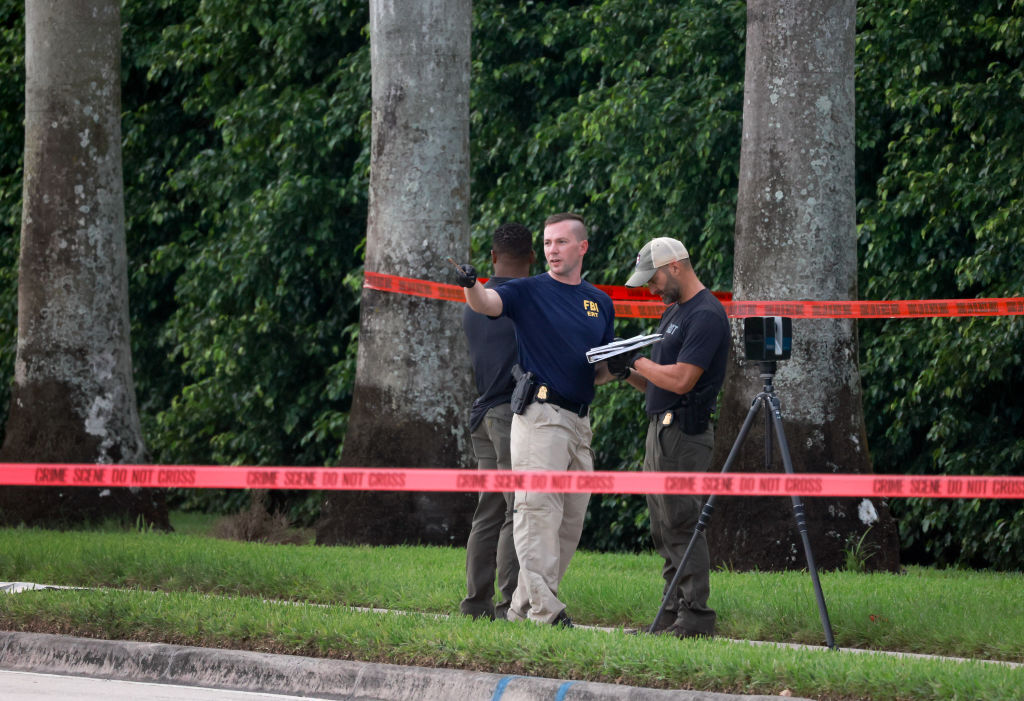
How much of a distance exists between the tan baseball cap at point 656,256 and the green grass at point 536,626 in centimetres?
173

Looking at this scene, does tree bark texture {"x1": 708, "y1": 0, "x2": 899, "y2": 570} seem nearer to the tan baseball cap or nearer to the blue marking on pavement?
the tan baseball cap

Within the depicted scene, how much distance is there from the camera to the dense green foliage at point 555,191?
41.1 feet

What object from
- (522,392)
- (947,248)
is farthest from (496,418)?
(947,248)

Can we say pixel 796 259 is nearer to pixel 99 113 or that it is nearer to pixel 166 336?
pixel 99 113

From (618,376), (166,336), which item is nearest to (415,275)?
(618,376)

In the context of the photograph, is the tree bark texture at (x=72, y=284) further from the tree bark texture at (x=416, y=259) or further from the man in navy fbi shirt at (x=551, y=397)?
Result: the man in navy fbi shirt at (x=551, y=397)

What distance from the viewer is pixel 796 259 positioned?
10680 millimetres

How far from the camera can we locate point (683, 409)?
7.52 metres

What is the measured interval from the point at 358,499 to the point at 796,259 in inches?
160

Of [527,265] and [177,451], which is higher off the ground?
[527,265]

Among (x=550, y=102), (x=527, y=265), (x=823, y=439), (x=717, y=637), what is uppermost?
(x=550, y=102)

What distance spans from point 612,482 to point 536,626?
0.94 meters

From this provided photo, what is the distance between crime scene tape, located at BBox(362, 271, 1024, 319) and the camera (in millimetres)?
10734

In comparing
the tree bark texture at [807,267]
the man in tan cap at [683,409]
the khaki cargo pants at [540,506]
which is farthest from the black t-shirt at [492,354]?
the tree bark texture at [807,267]
